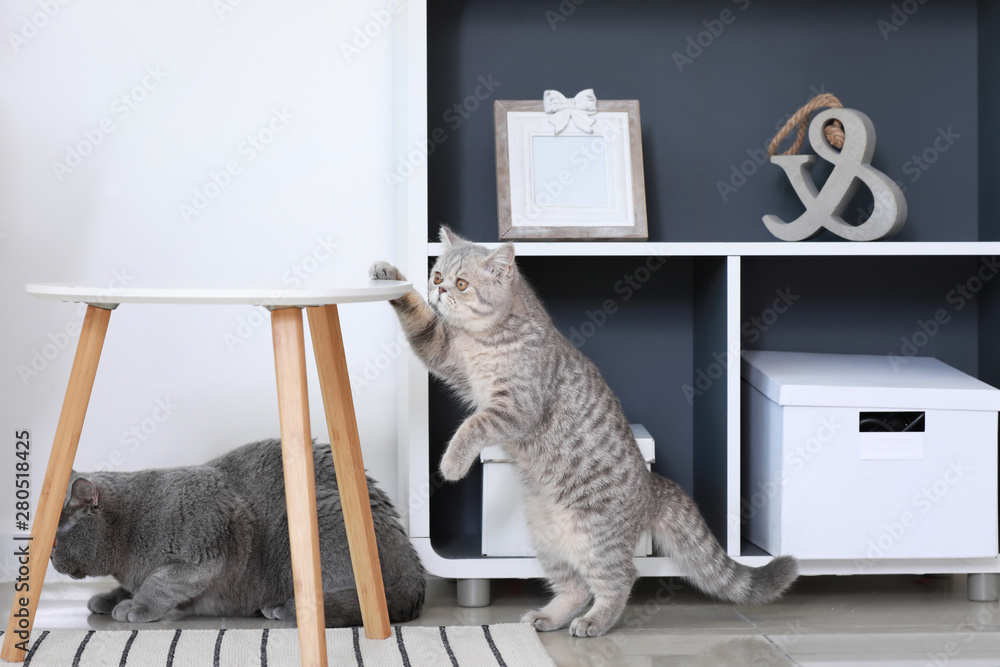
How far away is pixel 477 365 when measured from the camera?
61.7 inches

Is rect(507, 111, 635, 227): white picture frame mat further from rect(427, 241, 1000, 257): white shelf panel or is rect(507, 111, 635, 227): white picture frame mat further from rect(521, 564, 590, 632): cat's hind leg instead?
rect(521, 564, 590, 632): cat's hind leg

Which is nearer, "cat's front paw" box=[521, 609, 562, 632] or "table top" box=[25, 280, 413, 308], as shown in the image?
"table top" box=[25, 280, 413, 308]

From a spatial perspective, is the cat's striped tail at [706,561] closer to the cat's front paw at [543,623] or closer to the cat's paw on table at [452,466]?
the cat's front paw at [543,623]

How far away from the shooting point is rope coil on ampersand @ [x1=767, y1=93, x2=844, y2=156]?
1819 millimetres

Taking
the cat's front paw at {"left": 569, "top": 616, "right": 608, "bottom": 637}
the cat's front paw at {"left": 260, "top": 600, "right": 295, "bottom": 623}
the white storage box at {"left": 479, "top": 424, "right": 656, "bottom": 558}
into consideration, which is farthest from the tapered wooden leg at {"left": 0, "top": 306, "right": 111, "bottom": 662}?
the cat's front paw at {"left": 569, "top": 616, "right": 608, "bottom": 637}

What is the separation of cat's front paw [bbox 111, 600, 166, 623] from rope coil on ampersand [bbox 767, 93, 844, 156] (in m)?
1.51

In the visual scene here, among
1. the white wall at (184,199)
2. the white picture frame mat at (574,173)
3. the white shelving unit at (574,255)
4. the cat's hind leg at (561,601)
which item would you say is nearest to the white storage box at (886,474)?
the white shelving unit at (574,255)

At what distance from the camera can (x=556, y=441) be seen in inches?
62.6

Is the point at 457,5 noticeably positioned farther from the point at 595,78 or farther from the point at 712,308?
the point at 712,308

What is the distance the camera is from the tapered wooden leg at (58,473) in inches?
51.1

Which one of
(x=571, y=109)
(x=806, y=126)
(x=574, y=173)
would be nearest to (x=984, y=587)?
(x=806, y=126)

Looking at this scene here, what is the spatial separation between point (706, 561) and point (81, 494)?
1.11m

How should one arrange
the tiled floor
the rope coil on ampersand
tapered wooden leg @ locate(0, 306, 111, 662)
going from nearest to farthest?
tapered wooden leg @ locate(0, 306, 111, 662) < the tiled floor < the rope coil on ampersand

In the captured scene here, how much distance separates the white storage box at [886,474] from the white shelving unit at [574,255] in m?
0.06
